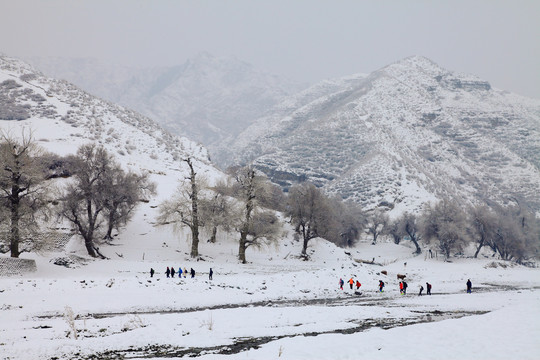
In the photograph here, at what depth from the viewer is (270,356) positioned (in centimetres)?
1230

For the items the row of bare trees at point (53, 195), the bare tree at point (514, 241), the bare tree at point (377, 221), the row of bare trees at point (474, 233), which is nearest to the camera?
the row of bare trees at point (53, 195)

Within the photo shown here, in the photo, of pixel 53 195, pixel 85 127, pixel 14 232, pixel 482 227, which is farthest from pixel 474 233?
pixel 85 127

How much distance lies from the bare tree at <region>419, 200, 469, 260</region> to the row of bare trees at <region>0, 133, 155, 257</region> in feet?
195

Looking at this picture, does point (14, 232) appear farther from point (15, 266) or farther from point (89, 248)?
point (89, 248)

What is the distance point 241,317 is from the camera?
19.2m

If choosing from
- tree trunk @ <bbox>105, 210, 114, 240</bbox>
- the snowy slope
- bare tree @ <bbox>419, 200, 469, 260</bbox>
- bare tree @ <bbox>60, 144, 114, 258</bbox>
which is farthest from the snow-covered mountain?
bare tree @ <bbox>60, 144, 114, 258</bbox>

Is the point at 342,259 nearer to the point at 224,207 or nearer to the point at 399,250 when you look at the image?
the point at 224,207

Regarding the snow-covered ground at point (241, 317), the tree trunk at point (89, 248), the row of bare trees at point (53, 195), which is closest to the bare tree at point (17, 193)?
the row of bare trees at point (53, 195)

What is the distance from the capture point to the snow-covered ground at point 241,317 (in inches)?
515

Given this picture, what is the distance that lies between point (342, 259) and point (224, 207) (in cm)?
2182

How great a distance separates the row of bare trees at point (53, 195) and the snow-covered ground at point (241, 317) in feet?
11.4

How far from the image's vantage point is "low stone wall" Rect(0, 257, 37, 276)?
27.4m

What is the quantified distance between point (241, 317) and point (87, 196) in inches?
1100

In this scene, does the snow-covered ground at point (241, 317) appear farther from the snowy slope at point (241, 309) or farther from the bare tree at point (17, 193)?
→ the bare tree at point (17, 193)
